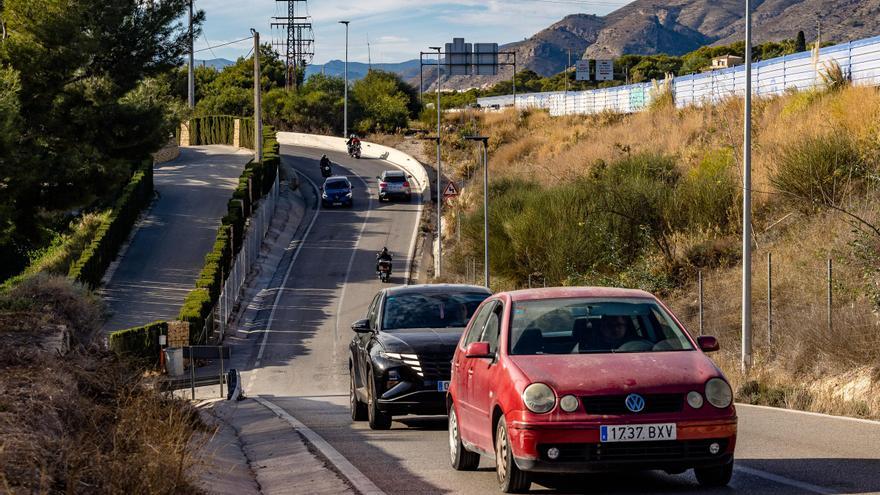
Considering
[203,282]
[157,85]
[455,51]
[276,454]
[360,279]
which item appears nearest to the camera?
[276,454]

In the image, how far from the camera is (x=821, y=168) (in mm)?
36250

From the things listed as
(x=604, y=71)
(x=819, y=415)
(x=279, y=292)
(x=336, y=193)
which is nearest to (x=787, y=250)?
(x=819, y=415)

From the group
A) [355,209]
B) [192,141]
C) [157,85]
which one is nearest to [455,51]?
[192,141]

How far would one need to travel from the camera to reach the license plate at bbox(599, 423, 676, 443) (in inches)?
351

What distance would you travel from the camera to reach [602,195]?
42.4 metres

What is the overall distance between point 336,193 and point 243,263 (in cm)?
1911

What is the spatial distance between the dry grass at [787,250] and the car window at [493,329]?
659 cm

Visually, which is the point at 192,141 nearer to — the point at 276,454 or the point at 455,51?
the point at 455,51

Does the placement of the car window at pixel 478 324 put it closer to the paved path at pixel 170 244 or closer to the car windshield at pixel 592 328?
the car windshield at pixel 592 328

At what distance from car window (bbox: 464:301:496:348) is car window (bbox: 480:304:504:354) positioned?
0.35 feet

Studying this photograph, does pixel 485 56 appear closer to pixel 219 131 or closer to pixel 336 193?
pixel 219 131

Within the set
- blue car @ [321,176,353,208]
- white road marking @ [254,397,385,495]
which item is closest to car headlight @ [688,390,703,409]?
white road marking @ [254,397,385,495]

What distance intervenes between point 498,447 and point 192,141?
10093 cm

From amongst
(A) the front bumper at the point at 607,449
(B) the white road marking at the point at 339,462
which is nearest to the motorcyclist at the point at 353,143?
(B) the white road marking at the point at 339,462
